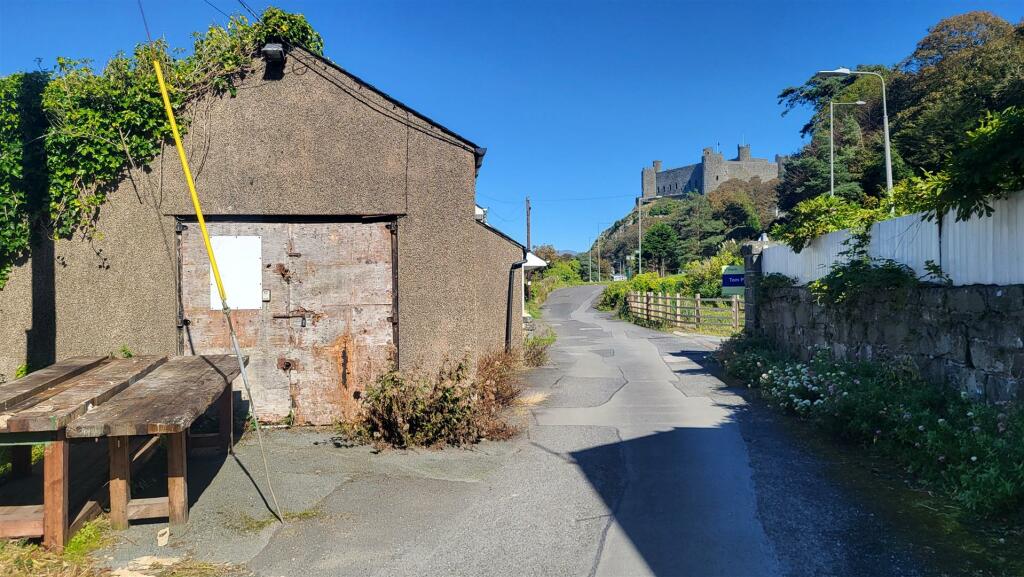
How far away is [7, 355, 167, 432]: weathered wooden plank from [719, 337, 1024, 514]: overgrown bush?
589 centimetres

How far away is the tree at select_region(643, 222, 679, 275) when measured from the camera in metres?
62.1

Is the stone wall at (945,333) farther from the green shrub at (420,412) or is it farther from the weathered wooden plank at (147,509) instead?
the weathered wooden plank at (147,509)

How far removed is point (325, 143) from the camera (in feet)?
25.2

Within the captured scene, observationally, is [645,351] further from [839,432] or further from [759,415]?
[839,432]

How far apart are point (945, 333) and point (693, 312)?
19.2 m

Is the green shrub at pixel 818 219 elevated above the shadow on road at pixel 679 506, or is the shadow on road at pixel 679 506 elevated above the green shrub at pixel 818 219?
the green shrub at pixel 818 219

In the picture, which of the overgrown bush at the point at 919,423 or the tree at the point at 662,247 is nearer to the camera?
the overgrown bush at the point at 919,423

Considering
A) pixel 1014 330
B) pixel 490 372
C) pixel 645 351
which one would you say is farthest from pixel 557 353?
pixel 1014 330

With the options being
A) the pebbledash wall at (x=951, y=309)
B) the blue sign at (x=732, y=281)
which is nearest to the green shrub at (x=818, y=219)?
the pebbledash wall at (x=951, y=309)

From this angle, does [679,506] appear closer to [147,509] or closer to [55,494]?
[147,509]

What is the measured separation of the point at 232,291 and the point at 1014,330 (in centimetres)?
761

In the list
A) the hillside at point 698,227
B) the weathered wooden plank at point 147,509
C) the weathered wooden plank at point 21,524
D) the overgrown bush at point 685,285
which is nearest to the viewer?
the weathered wooden plank at point 21,524

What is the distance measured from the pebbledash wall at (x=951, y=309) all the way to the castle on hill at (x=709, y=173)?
102m

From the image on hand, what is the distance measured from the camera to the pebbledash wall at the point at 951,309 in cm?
516
